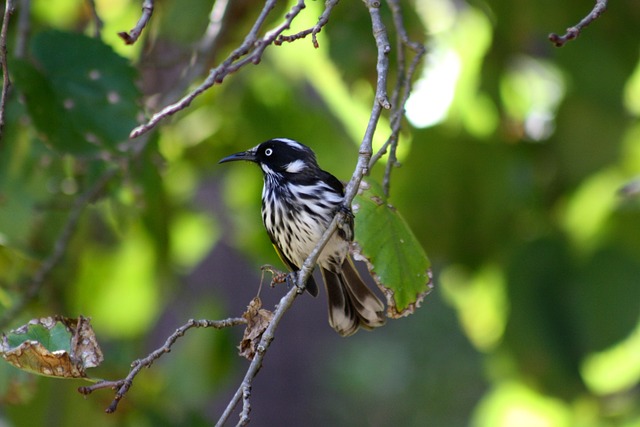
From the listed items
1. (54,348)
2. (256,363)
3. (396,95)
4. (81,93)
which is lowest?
(54,348)

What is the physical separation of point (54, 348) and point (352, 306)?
147 centimetres

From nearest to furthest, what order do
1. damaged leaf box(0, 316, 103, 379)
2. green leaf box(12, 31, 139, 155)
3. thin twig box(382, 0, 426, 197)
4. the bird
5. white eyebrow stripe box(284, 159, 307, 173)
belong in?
damaged leaf box(0, 316, 103, 379) → thin twig box(382, 0, 426, 197) → green leaf box(12, 31, 139, 155) → the bird → white eyebrow stripe box(284, 159, 307, 173)

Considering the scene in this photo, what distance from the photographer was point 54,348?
7.56ft

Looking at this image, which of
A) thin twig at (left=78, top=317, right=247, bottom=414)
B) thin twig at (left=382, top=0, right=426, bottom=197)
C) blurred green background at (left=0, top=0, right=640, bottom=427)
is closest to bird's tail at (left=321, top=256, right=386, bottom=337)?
blurred green background at (left=0, top=0, right=640, bottom=427)

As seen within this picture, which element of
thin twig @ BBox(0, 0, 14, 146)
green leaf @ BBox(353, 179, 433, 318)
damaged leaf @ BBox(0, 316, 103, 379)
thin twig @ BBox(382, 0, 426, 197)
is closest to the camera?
damaged leaf @ BBox(0, 316, 103, 379)

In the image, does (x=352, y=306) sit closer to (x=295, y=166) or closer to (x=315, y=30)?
(x=295, y=166)

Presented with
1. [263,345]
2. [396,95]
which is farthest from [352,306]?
[263,345]

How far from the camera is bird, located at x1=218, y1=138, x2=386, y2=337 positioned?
11.8ft

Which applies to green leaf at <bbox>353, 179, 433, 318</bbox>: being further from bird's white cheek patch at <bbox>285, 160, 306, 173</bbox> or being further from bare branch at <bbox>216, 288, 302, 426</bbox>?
bird's white cheek patch at <bbox>285, 160, 306, 173</bbox>

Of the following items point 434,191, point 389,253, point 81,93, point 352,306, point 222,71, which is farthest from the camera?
point 434,191

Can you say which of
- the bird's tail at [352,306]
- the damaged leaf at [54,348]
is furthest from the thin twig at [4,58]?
the bird's tail at [352,306]

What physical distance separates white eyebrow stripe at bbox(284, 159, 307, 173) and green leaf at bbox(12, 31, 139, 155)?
0.73m

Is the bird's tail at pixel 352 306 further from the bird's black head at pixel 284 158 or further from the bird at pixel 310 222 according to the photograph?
the bird's black head at pixel 284 158

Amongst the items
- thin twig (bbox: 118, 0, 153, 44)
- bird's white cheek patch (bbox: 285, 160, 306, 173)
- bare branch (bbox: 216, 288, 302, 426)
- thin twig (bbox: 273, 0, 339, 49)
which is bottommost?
bare branch (bbox: 216, 288, 302, 426)
